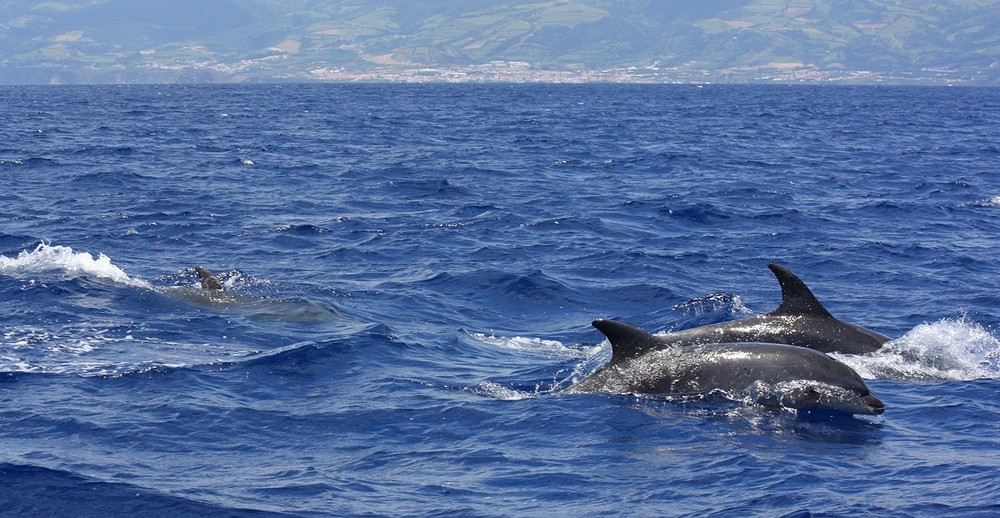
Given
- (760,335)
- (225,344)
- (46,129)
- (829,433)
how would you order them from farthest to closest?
(46,129) → (225,344) → (760,335) → (829,433)

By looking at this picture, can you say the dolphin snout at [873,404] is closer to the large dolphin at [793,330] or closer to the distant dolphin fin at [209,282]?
the large dolphin at [793,330]

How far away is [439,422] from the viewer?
1404 centimetres

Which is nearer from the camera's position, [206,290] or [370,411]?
[370,411]

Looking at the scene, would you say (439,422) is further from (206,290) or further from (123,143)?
(123,143)

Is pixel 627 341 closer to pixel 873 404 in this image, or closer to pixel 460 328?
pixel 873 404

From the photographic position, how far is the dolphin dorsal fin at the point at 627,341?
580 inches

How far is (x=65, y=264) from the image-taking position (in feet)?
77.3

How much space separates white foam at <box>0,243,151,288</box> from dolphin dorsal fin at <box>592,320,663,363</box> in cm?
1085

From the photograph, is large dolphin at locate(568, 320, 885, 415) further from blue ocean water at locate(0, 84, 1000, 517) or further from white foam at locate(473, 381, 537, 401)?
white foam at locate(473, 381, 537, 401)

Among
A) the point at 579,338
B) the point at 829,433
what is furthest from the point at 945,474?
the point at 579,338

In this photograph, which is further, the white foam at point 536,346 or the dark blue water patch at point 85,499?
the white foam at point 536,346

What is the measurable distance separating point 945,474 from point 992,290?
468 inches

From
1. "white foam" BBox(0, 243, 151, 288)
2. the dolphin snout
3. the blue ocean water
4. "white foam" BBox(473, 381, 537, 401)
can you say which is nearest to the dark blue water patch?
the blue ocean water

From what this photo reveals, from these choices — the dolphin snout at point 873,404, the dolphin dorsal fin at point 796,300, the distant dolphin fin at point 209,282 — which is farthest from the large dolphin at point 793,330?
the distant dolphin fin at point 209,282
